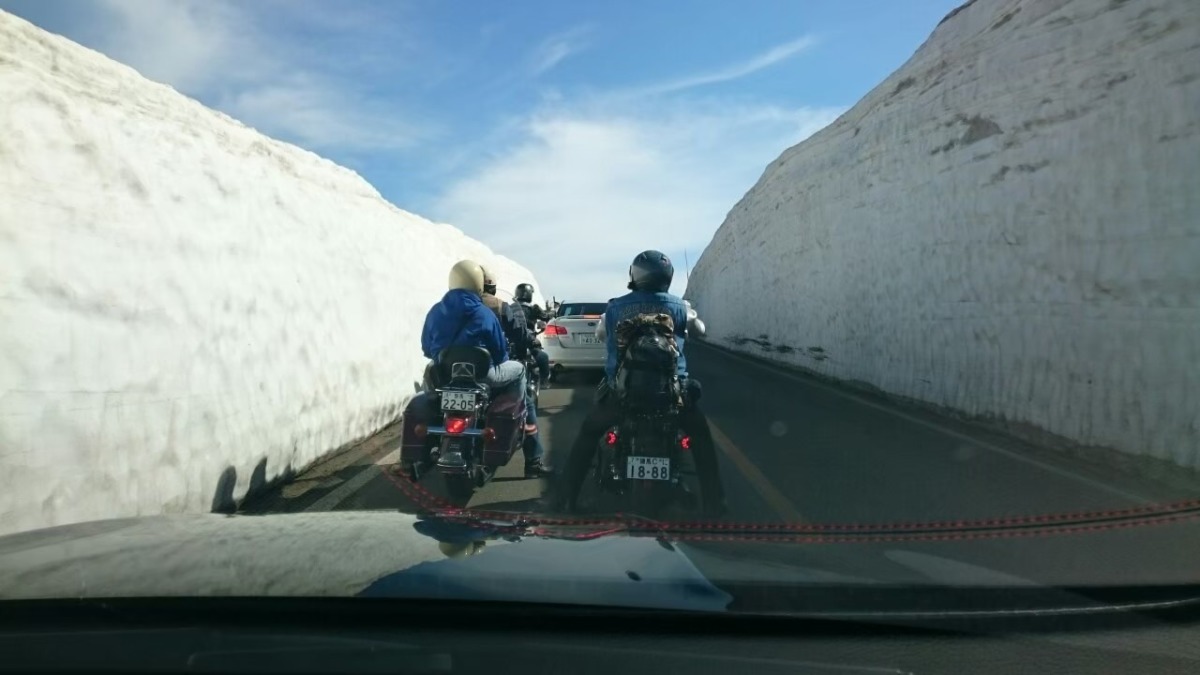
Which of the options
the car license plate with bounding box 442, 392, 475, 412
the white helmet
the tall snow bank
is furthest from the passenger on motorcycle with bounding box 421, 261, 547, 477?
the tall snow bank

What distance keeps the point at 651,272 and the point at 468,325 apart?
164 centimetres

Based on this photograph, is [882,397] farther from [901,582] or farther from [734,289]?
[734,289]

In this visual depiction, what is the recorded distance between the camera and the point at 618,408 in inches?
235

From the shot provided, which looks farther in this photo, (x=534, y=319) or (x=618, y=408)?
(x=534, y=319)

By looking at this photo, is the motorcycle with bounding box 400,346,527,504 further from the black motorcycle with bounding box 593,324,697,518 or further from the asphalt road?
the black motorcycle with bounding box 593,324,697,518

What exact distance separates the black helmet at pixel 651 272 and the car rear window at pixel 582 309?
1164 cm

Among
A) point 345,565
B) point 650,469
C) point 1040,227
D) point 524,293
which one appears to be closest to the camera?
point 345,565

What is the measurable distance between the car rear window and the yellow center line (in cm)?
855

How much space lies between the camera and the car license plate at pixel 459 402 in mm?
6617

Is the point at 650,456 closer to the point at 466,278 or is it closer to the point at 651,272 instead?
the point at 651,272

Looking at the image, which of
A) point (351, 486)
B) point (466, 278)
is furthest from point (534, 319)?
point (351, 486)

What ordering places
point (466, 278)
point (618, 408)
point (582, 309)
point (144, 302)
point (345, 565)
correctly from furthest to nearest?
point (582, 309), point (466, 278), point (618, 408), point (144, 302), point (345, 565)

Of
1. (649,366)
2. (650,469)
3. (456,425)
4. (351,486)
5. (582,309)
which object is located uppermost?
(582,309)

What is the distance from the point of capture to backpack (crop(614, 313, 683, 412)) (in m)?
5.66
